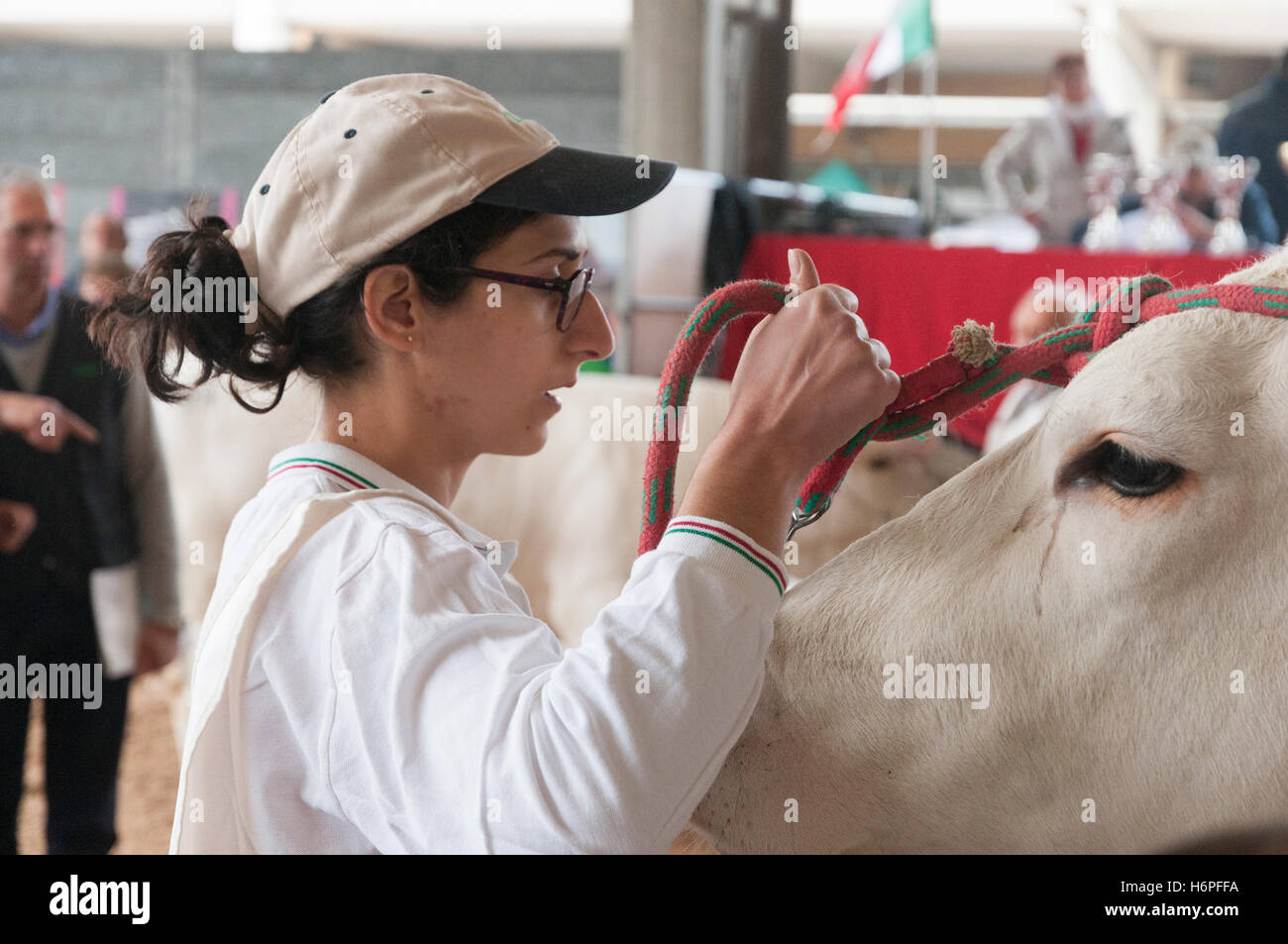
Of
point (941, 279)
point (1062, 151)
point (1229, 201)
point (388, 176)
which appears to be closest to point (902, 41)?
point (1062, 151)

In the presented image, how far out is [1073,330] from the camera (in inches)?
36.0

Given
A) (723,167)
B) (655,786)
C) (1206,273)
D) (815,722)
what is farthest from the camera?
(723,167)

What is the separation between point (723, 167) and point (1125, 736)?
4838 millimetres

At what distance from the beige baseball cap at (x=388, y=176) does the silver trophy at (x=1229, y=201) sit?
2993 millimetres

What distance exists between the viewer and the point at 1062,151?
202 inches

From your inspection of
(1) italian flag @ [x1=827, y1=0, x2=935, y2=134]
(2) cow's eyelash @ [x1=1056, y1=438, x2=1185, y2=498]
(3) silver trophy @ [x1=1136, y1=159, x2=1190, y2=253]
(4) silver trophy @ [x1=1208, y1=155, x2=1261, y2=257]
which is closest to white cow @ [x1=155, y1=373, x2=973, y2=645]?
(3) silver trophy @ [x1=1136, y1=159, x2=1190, y2=253]

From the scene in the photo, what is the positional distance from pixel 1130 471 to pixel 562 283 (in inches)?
16.7

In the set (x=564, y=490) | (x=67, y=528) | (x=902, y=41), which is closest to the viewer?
(x=67, y=528)

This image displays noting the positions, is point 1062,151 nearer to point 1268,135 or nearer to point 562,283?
point 1268,135

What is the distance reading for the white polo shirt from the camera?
0.72m

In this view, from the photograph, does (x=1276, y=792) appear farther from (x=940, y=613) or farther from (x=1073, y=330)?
(x=1073, y=330)

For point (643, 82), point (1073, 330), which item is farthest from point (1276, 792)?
point (643, 82)

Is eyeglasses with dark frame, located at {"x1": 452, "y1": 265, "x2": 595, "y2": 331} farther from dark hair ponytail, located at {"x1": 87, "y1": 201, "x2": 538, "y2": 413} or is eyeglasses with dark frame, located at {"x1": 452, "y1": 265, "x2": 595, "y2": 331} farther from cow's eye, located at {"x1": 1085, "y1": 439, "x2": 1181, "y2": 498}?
cow's eye, located at {"x1": 1085, "y1": 439, "x2": 1181, "y2": 498}

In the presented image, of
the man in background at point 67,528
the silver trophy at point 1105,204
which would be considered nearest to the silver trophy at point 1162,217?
the silver trophy at point 1105,204
